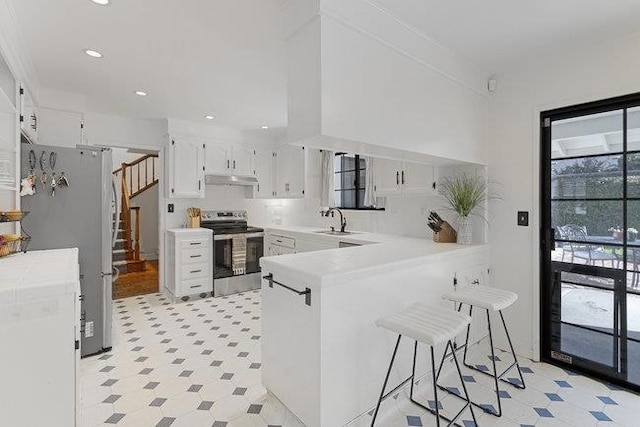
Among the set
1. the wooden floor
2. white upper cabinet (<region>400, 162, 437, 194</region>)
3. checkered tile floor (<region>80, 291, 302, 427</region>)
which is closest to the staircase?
the wooden floor

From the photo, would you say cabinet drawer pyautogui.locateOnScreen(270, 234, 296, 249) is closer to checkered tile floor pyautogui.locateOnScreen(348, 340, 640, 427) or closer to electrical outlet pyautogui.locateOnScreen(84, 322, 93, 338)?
electrical outlet pyautogui.locateOnScreen(84, 322, 93, 338)

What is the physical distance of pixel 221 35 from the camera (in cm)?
226

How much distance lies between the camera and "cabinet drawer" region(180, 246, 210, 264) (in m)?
4.16

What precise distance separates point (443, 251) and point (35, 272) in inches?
102

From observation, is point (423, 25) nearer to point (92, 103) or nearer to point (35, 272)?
point (35, 272)

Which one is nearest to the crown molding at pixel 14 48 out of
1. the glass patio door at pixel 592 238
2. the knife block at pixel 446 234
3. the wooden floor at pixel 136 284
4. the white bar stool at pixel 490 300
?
the wooden floor at pixel 136 284

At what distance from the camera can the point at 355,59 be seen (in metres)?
1.80

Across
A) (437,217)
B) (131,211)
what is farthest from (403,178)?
(131,211)

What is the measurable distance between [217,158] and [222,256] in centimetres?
149

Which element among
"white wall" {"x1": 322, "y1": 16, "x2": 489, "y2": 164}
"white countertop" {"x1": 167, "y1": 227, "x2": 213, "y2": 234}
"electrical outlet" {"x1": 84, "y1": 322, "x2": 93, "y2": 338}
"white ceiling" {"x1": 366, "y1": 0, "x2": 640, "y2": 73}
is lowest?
"electrical outlet" {"x1": 84, "y1": 322, "x2": 93, "y2": 338}

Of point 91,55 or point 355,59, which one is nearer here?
point 355,59

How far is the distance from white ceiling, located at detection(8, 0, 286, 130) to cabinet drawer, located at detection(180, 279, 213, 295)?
2245 millimetres

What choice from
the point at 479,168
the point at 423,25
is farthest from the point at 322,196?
the point at 423,25

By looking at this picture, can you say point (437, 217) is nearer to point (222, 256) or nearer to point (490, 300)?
point (490, 300)
